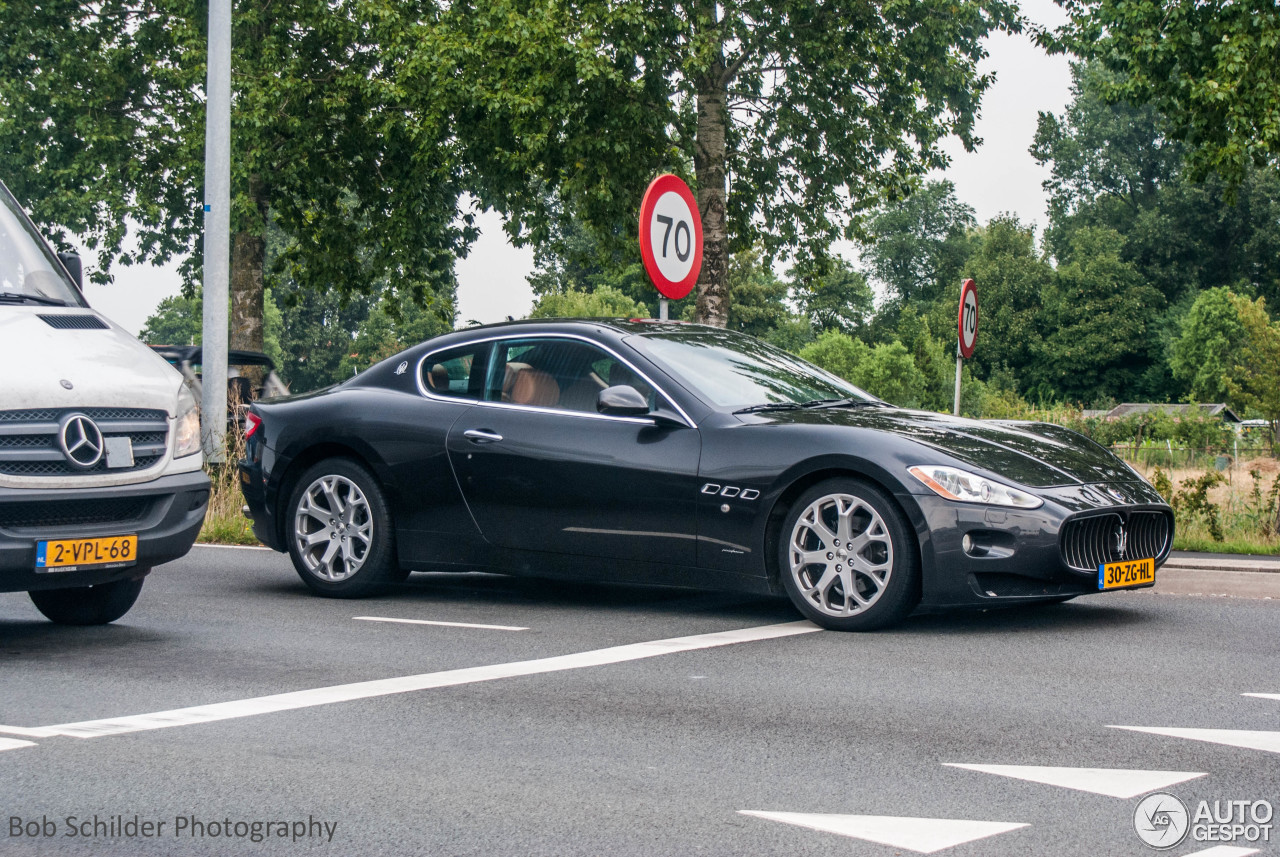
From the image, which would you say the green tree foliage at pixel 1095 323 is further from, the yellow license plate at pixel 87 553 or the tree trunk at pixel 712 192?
the yellow license plate at pixel 87 553

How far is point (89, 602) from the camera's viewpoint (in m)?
7.52

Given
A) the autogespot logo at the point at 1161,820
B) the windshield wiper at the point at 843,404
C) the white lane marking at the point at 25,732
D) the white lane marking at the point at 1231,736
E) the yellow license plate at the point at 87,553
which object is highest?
the windshield wiper at the point at 843,404

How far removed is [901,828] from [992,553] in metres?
3.17

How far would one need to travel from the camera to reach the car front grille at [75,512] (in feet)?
20.4

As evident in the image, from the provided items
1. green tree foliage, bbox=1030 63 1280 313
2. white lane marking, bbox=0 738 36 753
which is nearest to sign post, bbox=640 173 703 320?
white lane marking, bbox=0 738 36 753

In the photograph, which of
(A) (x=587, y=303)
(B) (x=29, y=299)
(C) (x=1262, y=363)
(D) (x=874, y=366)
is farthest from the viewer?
(A) (x=587, y=303)

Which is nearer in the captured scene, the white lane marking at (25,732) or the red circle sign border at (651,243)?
the white lane marking at (25,732)

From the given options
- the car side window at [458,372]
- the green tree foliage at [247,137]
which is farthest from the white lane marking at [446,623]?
the green tree foliage at [247,137]

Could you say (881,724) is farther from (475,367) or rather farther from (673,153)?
(673,153)

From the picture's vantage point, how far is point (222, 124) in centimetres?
1289

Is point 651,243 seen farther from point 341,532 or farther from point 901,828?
point 901,828

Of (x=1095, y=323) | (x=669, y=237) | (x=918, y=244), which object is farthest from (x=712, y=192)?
(x=918, y=244)

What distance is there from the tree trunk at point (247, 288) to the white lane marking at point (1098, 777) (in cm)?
2318

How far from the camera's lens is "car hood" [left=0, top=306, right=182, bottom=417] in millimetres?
Result: 6270
